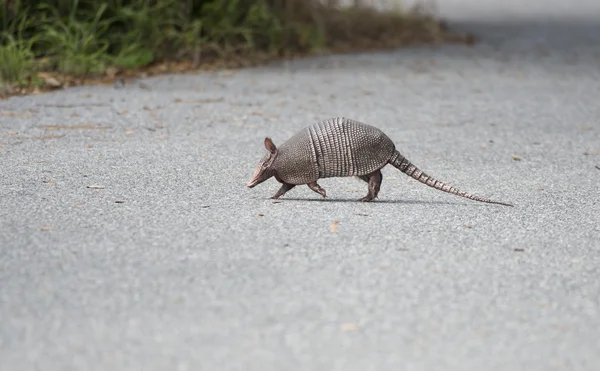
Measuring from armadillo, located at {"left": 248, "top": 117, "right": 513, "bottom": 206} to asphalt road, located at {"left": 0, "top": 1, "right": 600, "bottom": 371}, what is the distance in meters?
0.21

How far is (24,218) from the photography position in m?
5.11

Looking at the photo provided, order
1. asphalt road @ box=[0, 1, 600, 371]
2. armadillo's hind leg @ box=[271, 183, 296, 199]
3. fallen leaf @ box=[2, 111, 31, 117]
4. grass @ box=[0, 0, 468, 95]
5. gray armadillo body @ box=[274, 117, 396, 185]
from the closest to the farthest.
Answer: asphalt road @ box=[0, 1, 600, 371]
gray armadillo body @ box=[274, 117, 396, 185]
armadillo's hind leg @ box=[271, 183, 296, 199]
fallen leaf @ box=[2, 111, 31, 117]
grass @ box=[0, 0, 468, 95]

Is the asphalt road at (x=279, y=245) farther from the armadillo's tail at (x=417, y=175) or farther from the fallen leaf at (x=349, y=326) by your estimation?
the armadillo's tail at (x=417, y=175)

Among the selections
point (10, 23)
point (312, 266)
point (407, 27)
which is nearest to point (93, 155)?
point (312, 266)

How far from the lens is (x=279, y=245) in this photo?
15.2 feet

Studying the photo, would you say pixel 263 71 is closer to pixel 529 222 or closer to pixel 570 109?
pixel 570 109

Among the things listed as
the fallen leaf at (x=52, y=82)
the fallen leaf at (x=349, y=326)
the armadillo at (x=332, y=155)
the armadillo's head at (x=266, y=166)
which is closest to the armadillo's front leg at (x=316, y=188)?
the armadillo at (x=332, y=155)

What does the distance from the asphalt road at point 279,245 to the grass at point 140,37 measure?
90 centimetres

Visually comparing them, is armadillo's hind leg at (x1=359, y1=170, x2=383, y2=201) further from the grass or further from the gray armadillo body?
the grass

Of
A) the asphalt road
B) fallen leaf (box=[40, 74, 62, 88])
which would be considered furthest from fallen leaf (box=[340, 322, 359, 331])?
fallen leaf (box=[40, 74, 62, 88])

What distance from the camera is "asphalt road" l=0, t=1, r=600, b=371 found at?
3354 millimetres

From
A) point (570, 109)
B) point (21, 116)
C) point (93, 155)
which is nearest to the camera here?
point (93, 155)

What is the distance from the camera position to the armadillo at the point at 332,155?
5.26 meters

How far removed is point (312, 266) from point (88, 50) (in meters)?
7.01
